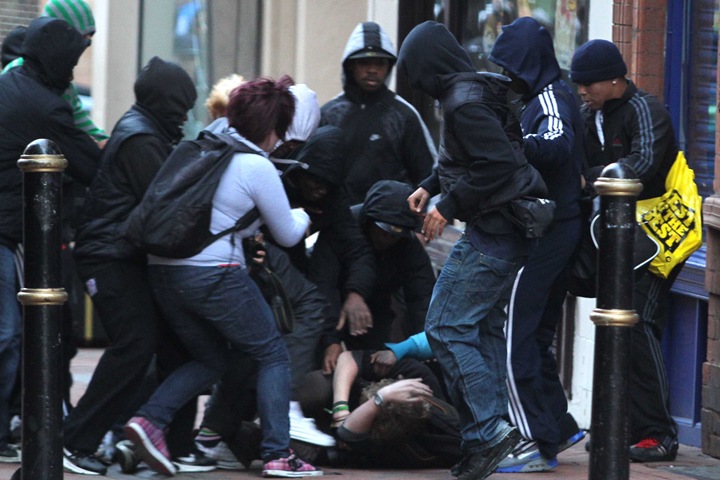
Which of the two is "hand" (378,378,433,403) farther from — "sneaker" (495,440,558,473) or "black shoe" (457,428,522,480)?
"black shoe" (457,428,522,480)

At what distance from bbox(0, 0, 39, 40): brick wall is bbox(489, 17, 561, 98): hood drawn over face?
451 inches

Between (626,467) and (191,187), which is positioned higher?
(191,187)

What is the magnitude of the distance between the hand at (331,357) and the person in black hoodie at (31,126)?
1285mm

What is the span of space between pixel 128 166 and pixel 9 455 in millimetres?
1371

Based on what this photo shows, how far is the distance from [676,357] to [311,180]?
2.11m

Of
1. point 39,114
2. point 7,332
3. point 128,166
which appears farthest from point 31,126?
point 7,332

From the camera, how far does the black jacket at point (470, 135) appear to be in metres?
5.89

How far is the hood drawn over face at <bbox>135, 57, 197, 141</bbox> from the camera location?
662 cm

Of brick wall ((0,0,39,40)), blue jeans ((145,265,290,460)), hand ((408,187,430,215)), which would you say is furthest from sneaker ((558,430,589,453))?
brick wall ((0,0,39,40))

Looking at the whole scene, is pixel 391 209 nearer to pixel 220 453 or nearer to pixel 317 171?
pixel 317 171

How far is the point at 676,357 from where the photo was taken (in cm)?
786

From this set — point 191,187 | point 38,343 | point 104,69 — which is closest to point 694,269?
point 191,187

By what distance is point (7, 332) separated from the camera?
6.83 meters

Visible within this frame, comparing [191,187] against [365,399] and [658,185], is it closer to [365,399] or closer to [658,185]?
[365,399]
